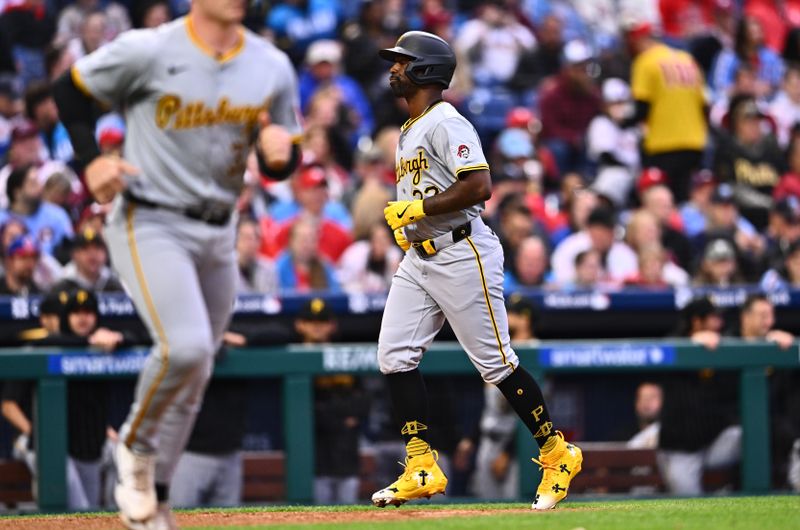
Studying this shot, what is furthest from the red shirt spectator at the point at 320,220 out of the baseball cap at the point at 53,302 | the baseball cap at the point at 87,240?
the baseball cap at the point at 53,302

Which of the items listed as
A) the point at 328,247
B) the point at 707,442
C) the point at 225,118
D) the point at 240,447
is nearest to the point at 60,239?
the point at 328,247

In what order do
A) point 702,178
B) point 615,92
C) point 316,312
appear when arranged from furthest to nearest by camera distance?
point 615,92 → point 702,178 → point 316,312

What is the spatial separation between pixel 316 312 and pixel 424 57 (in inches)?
107

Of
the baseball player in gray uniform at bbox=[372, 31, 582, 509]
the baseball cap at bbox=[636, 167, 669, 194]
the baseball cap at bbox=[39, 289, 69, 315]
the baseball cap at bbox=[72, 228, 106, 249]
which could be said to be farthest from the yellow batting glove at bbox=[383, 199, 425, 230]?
the baseball cap at bbox=[636, 167, 669, 194]

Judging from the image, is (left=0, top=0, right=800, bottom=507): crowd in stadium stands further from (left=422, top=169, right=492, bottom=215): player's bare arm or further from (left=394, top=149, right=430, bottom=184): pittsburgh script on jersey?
(left=422, top=169, right=492, bottom=215): player's bare arm

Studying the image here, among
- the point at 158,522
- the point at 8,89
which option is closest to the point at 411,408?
the point at 158,522

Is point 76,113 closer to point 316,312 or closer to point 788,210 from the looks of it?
point 316,312

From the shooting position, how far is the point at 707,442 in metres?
8.34

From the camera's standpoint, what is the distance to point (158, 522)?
15.3 feet

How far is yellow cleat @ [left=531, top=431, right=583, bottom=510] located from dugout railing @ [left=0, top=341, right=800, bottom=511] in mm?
2026

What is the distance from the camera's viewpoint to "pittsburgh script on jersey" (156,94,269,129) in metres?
4.52

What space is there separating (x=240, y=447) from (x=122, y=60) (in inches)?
147

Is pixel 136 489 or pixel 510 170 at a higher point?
pixel 136 489

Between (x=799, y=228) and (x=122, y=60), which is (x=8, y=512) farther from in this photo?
(x=799, y=228)
